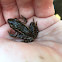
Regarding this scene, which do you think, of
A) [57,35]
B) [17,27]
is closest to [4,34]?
[17,27]

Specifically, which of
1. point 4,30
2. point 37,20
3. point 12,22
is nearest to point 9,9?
point 12,22

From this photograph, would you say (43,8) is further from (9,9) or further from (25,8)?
(9,9)

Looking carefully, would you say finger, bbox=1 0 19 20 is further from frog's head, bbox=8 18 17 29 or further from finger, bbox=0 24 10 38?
finger, bbox=0 24 10 38

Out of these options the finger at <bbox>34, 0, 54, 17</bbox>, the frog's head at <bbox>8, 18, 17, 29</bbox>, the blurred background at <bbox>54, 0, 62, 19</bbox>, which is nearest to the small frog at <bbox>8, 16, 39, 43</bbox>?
the frog's head at <bbox>8, 18, 17, 29</bbox>

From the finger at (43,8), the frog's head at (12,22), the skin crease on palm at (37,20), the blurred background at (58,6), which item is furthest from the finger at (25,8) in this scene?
the blurred background at (58,6)

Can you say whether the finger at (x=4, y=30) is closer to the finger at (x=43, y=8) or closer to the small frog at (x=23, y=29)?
the small frog at (x=23, y=29)

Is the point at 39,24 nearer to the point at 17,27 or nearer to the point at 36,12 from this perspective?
the point at 36,12
